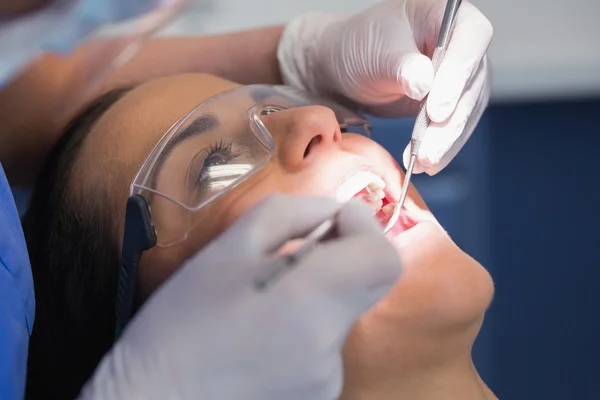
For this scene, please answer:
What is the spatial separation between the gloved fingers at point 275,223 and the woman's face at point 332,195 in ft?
0.64

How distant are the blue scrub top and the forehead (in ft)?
0.49

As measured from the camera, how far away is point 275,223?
2.77ft

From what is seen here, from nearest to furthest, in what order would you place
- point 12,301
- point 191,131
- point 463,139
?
point 12,301
point 191,131
point 463,139

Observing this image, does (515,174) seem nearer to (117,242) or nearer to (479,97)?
(479,97)

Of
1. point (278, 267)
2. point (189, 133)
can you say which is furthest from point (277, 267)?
point (189, 133)

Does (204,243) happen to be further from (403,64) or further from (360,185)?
(403,64)

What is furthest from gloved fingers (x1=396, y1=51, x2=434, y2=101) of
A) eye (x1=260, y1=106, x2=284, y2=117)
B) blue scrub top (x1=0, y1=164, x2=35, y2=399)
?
blue scrub top (x1=0, y1=164, x2=35, y2=399)

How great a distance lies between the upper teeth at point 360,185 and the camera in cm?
107

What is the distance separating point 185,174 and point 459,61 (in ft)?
1.59

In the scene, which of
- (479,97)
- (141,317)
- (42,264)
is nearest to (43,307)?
(42,264)

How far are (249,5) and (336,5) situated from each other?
0.28m

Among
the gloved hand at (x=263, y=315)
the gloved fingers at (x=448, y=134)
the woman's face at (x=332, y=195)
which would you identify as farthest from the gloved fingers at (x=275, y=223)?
the gloved fingers at (x=448, y=134)

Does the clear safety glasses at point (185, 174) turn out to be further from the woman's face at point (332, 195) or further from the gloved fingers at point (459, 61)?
the gloved fingers at point (459, 61)

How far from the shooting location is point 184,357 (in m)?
0.83
